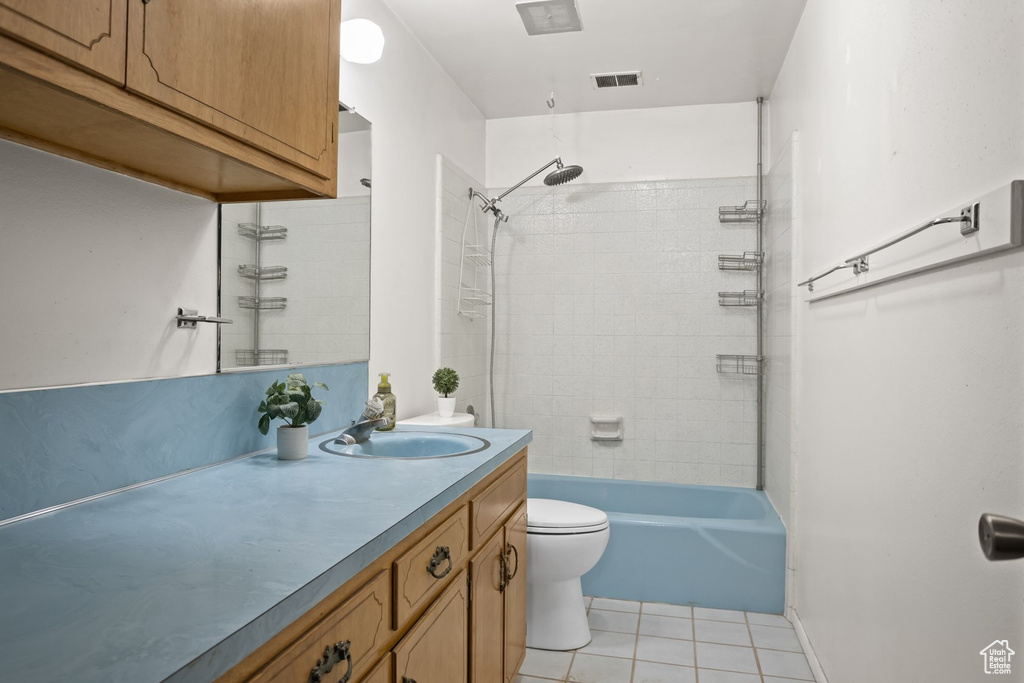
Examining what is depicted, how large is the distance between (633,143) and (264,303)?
2610mm

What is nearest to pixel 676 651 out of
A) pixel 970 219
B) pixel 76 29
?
pixel 970 219

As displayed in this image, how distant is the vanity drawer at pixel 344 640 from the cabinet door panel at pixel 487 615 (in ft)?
1.71

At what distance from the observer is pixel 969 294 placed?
1.10 metres

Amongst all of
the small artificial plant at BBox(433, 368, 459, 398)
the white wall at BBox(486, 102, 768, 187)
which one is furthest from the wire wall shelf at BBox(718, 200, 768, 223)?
the small artificial plant at BBox(433, 368, 459, 398)

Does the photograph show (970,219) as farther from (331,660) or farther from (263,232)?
(263,232)

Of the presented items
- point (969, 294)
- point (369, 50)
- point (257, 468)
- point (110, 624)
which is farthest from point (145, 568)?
point (369, 50)

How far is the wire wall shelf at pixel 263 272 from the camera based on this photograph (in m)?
1.66

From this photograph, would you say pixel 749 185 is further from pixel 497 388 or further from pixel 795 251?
pixel 497 388

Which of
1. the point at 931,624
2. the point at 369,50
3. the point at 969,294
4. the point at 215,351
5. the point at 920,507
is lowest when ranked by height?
the point at 931,624

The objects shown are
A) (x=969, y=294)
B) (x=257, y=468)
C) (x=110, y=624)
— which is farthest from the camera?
(x=257, y=468)

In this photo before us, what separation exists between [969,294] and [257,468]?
4.79 ft

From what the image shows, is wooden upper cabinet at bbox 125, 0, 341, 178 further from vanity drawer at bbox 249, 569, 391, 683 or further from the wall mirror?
vanity drawer at bbox 249, 569, 391, 683

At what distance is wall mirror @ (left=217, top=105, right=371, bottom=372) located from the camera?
162cm

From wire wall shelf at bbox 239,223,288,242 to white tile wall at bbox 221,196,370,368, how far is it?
0.01 m
